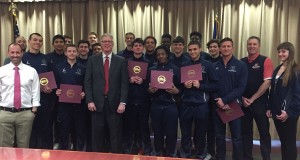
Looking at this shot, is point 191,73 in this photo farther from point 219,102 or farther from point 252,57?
point 252,57

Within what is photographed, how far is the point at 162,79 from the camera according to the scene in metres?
3.94

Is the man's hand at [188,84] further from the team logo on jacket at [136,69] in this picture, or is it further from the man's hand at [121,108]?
the man's hand at [121,108]

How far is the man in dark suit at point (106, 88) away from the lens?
12.9 feet

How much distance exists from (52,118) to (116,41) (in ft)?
6.82

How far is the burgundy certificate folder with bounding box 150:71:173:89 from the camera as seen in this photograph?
3.93 meters

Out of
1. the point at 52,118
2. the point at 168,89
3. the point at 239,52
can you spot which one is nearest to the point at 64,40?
the point at 52,118

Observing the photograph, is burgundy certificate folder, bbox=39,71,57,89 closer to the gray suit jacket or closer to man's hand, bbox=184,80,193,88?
the gray suit jacket

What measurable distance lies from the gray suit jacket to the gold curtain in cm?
204

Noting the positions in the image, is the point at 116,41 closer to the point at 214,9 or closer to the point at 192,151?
the point at 214,9

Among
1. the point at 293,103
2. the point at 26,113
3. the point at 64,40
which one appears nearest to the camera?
the point at 293,103

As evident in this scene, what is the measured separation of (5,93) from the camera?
3.74m

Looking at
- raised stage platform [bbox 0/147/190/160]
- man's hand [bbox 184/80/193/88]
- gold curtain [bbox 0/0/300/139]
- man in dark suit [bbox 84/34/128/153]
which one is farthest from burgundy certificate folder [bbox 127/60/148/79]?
raised stage platform [bbox 0/147/190/160]

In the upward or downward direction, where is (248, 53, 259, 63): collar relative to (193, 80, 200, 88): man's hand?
upward

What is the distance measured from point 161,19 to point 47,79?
8.18ft
